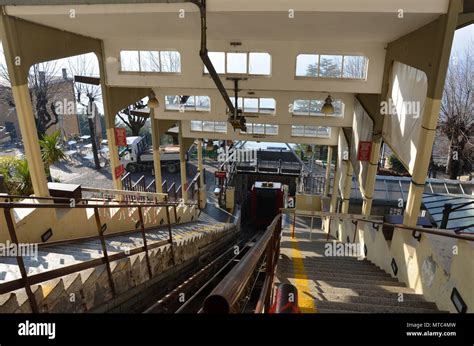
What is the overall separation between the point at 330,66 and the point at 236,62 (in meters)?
2.14

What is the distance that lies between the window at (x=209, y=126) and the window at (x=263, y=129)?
3.48 feet

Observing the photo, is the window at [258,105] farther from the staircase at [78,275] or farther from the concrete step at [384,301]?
the concrete step at [384,301]

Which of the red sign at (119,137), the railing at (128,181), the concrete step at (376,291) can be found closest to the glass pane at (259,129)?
the railing at (128,181)

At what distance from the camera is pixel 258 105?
389 inches

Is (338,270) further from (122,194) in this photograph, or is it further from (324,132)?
(324,132)

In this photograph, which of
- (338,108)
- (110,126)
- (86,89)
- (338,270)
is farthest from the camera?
(86,89)

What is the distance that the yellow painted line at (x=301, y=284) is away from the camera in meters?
3.21

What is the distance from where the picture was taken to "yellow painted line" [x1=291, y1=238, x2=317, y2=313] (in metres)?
3.21

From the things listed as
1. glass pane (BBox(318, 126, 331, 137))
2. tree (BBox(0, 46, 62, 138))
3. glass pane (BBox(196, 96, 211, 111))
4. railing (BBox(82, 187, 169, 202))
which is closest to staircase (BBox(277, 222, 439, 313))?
railing (BBox(82, 187, 169, 202))

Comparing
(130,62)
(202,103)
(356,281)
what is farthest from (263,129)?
(356,281)

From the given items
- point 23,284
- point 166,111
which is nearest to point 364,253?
point 23,284

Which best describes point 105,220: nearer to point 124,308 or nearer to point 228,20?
point 124,308

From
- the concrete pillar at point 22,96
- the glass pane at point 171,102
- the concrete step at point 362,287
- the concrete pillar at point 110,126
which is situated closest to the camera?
the concrete step at point 362,287

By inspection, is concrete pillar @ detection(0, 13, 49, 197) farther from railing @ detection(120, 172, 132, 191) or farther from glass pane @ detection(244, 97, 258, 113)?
glass pane @ detection(244, 97, 258, 113)
